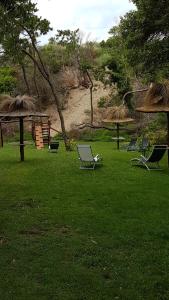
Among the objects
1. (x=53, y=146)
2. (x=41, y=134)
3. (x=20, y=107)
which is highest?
(x=20, y=107)

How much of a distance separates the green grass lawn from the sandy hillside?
103 feet

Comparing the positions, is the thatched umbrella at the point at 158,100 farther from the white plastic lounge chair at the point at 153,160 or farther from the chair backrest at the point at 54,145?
the chair backrest at the point at 54,145

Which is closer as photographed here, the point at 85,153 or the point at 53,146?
the point at 85,153

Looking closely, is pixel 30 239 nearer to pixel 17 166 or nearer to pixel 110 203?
pixel 110 203

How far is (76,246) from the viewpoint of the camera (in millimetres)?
7398

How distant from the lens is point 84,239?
307 inches

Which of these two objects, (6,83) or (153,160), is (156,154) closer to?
(153,160)

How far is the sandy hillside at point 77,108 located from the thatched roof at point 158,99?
89.4 feet

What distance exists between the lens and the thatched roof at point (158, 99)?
53.1ft

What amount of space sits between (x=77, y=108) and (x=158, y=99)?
33609mm

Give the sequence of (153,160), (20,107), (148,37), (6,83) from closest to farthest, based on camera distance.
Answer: (153,160), (20,107), (148,37), (6,83)

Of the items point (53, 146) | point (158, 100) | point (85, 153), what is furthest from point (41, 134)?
point (158, 100)

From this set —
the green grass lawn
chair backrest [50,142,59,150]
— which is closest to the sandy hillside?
chair backrest [50,142,59,150]

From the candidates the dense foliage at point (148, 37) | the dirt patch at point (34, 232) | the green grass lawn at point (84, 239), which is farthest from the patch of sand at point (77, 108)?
the dirt patch at point (34, 232)
